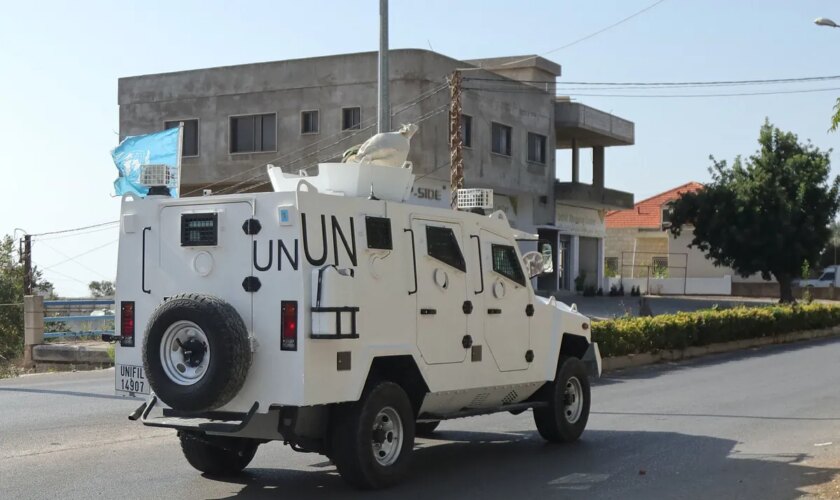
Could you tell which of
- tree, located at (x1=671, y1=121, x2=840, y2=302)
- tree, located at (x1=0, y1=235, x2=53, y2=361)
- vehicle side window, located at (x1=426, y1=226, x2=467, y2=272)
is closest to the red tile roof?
tree, located at (x1=671, y1=121, x2=840, y2=302)

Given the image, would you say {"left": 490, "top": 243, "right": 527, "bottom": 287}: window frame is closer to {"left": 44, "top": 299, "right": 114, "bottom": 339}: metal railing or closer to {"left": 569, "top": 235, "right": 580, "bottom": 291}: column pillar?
{"left": 44, "top": 299, "right": 114, "bottom": 339}: metal railing

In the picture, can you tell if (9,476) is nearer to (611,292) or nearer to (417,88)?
(417,88)

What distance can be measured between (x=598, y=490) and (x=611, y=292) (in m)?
42.7


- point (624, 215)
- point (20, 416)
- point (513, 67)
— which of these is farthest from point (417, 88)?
point (624, 215)

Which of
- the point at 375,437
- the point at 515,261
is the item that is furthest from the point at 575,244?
the point at 375,437

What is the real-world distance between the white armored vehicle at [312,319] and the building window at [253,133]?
28.9 m

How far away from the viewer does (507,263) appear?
34.6ft

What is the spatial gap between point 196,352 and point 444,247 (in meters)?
2.54

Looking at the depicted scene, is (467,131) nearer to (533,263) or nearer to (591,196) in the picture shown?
(591,196)

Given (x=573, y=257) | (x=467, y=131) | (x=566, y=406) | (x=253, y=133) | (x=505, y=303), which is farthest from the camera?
(x=573, y=257)

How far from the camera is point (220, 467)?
30.9ft

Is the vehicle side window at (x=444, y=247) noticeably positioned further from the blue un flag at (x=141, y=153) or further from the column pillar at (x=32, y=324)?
the column pillar at (x=32, y=324)

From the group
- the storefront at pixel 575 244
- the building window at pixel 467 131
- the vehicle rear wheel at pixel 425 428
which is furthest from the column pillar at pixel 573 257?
the vehicle rear wheel at pixel 425 428

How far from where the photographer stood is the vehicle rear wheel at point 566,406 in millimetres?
11086
